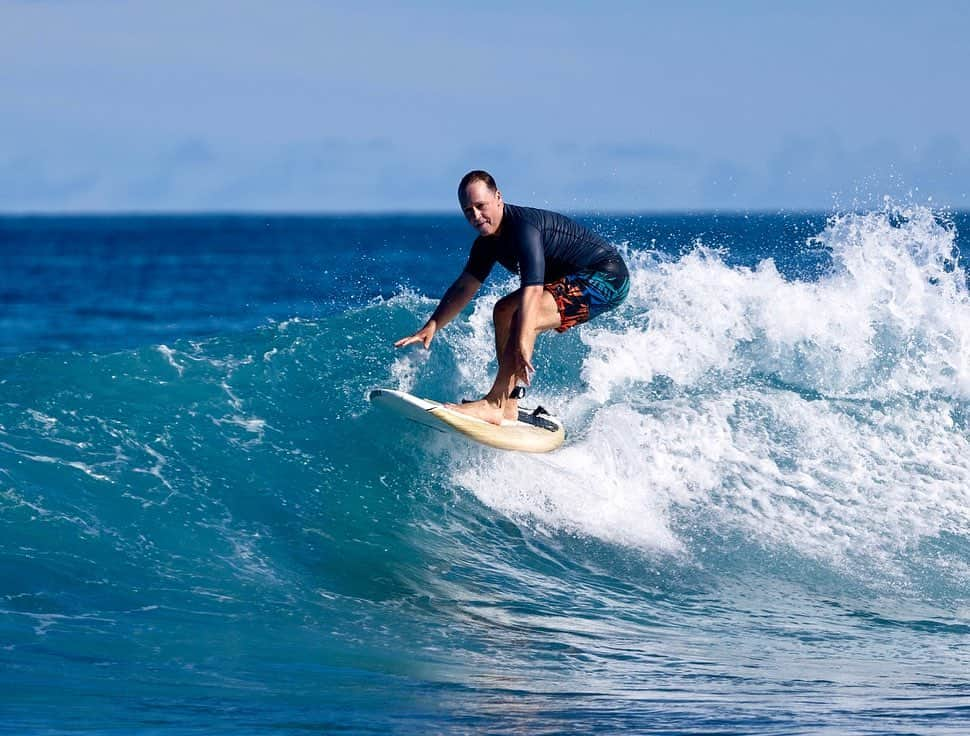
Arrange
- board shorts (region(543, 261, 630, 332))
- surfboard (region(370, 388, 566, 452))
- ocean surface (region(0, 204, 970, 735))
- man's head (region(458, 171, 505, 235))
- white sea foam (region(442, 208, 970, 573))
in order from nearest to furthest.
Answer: ocean surface (region(0, 204, 970, 735)) → man's head (region(458, 171, 505, 235)) → surfboard (region(370, 388, 566, 452)) → board shorts (region(543, 261, 630, 332)) → white sea foam (region(442, 208, 970, 573))

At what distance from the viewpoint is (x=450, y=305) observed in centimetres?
792

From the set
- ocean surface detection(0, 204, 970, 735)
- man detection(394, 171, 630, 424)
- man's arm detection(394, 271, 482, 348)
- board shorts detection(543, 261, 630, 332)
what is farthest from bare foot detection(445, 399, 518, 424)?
ocean surface detection(0, 204, 970, 735)

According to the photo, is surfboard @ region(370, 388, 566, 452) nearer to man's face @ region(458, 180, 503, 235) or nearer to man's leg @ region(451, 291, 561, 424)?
man's leg @ region(451, 291, 561, 424)

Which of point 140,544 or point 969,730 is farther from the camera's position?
point 140,544

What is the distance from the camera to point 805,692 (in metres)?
5.78

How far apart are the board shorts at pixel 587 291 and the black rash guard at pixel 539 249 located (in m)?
0.03

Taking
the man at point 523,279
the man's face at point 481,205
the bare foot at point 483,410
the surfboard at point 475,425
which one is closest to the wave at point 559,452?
the surfboard at point 475,425

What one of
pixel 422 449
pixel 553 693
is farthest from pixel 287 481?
pixel 553 693

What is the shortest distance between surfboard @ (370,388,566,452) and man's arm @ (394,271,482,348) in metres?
0.35

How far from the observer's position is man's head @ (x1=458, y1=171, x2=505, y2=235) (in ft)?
24.3

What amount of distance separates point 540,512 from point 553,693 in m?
2.84

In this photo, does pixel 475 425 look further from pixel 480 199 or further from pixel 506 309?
pixel 480 199

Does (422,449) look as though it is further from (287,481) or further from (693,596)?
(693,596)

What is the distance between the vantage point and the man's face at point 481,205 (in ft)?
24.3
